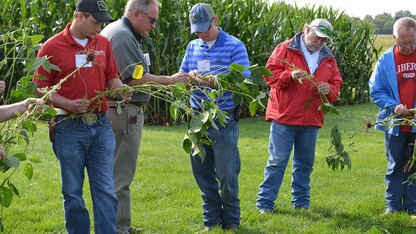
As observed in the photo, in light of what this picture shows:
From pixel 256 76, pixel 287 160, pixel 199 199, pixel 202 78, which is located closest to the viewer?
pixel 256 76

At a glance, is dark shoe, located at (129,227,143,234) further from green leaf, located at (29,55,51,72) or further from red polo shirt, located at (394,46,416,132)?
green leaf, located at (29,55,51,72)

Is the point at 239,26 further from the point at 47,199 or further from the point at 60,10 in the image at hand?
the point at 47,199

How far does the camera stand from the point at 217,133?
5.79 m

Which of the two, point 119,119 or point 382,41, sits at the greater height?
point 119,119

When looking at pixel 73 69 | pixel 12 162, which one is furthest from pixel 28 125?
pixel 73 69

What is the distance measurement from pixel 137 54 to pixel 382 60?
2.63 metres

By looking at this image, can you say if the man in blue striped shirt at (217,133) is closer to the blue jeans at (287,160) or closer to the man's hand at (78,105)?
the blue jeans at (287,160)

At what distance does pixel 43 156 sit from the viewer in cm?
966

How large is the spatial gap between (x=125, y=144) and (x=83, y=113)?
32.3 inches

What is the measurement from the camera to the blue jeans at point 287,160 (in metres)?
6.73

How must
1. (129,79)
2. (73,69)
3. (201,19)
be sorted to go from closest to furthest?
(73,69) → (129,79) → (201,19)

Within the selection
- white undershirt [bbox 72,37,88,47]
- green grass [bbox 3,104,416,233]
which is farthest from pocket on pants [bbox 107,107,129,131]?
white undershirt [bbox 72,37,88,47]

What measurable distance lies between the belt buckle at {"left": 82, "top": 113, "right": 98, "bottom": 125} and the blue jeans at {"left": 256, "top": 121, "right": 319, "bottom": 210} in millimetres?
2354

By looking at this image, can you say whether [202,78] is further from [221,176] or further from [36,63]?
[221,176]
